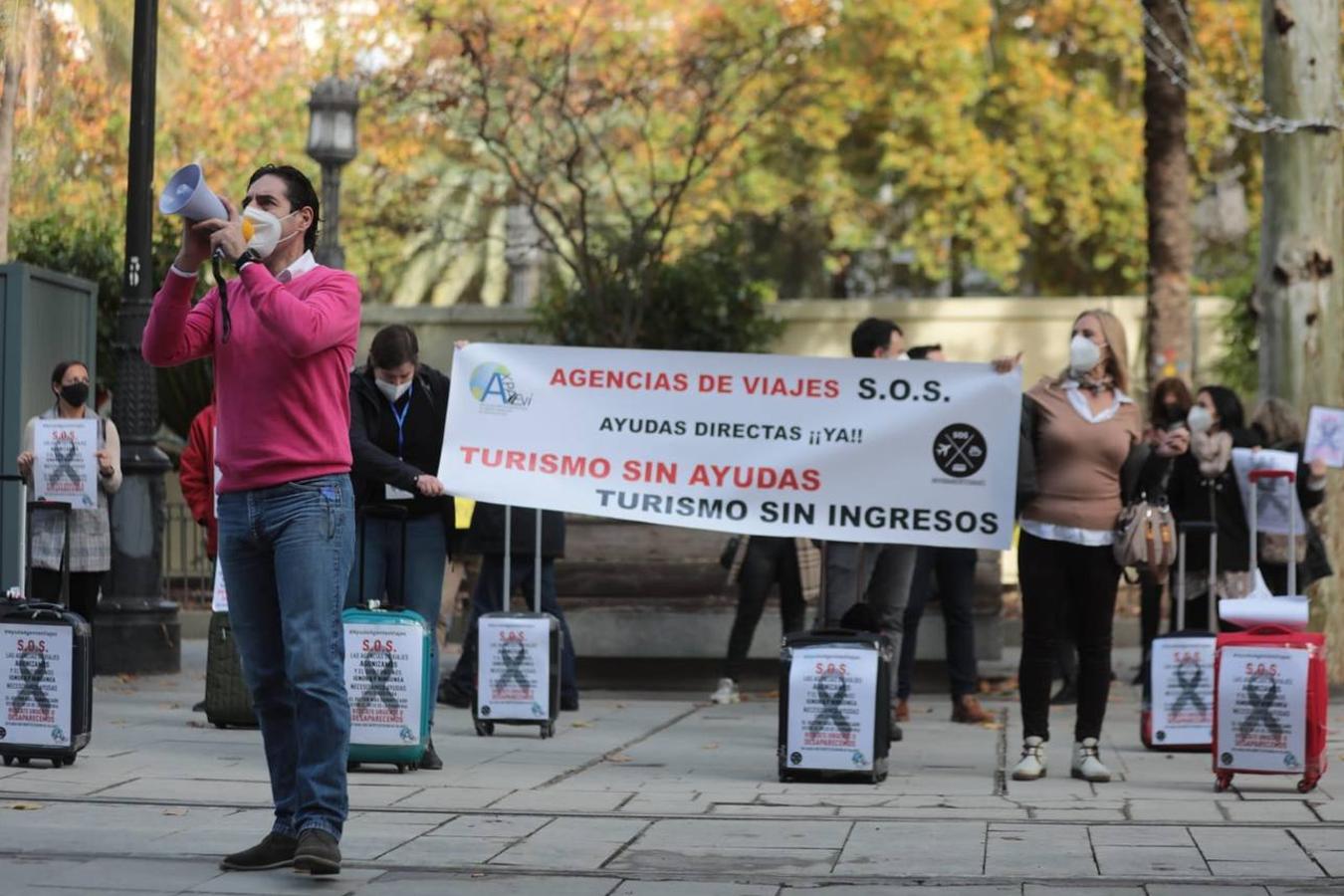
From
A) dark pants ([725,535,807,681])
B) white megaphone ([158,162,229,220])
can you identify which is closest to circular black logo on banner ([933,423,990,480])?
dark pants ([725,535,807,681])

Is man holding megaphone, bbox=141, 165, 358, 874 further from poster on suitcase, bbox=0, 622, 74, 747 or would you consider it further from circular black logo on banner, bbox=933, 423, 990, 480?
circular black logo on banner, bbox=933, 423, 990, 480

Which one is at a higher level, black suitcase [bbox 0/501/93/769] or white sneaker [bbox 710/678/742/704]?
black suitcase [bbox 0/501/93/769]

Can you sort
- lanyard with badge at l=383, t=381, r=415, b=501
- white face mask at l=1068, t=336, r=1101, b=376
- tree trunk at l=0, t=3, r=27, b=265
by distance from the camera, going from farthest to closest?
tree trunk at l=0, t=3, r=27, b=265
lanyard with badge at l=383, t=381, r=415, b=501
white face mask at l=1068, t=336, r=1101, b=376

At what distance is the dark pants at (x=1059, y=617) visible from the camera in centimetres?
898

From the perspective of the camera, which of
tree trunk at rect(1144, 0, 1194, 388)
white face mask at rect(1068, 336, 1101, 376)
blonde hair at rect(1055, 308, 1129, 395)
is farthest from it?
tree trunk at rect(1144, 0, 1194, 388)

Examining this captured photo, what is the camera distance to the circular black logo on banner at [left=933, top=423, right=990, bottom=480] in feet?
31.0

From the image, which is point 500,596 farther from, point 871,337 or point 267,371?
point 267,371

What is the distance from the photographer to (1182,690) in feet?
33.2

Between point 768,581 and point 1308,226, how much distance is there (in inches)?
160

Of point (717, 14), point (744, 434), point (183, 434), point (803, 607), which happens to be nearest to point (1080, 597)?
point (744, 434)

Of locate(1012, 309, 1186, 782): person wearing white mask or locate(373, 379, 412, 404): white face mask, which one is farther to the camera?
locate(373, 379, 412, 404): white face mask

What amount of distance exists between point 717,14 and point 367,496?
82.8 feet

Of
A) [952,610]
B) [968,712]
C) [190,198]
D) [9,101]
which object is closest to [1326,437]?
[952,610]

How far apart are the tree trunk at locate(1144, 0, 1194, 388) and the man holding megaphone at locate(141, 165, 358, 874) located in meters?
15.1
